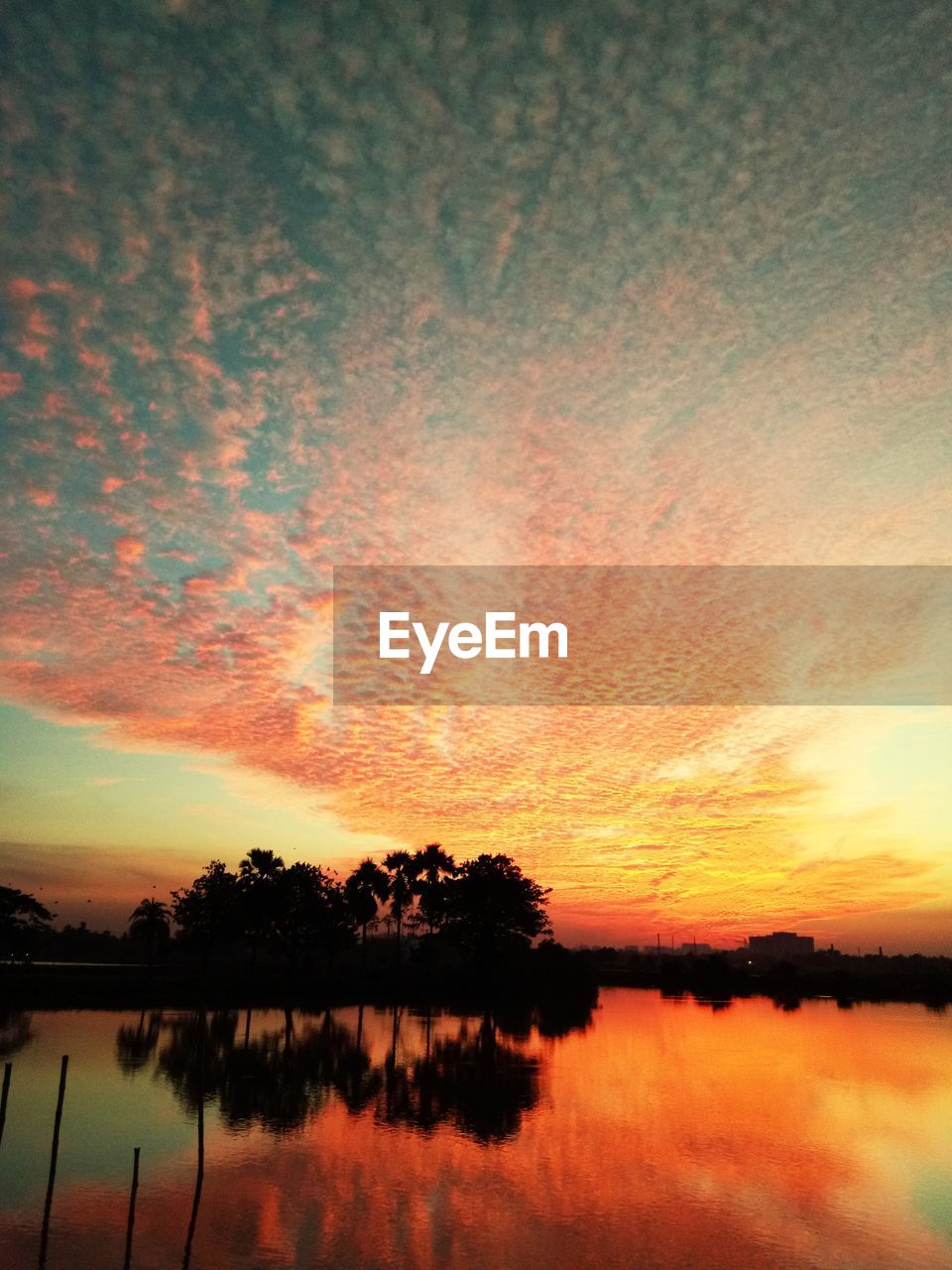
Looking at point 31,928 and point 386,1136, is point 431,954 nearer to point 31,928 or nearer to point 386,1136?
point 31,928

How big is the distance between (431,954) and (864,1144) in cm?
8343

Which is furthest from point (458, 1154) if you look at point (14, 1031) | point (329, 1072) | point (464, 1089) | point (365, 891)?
point (365, 891)

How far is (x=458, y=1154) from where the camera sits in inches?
1321

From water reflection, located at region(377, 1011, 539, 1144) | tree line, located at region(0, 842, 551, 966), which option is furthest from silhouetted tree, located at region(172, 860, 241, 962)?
water reflection, located at region(377, 1011, 539, 1144)

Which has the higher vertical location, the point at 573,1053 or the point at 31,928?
the point at 31,928

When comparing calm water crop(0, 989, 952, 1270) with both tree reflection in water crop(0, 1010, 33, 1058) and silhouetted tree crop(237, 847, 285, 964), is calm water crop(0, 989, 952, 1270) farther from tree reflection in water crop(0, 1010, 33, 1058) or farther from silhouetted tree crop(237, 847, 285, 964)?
silhouetted tree crop(237, 847, 285, 964)

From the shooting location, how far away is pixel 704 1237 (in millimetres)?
25828

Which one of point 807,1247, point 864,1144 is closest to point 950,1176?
point 864,1144

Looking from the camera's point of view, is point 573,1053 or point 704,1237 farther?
point 573,1053

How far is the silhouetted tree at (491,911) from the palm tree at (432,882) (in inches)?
60.9

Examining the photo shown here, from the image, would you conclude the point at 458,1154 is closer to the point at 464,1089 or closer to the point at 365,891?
the point at 464,1089

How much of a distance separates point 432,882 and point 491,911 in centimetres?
1191

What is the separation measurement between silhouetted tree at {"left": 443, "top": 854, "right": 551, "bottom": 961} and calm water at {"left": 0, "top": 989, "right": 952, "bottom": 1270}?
48885 millimetres

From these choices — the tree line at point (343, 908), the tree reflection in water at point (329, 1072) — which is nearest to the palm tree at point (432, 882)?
the tree line at point (343, 908)
